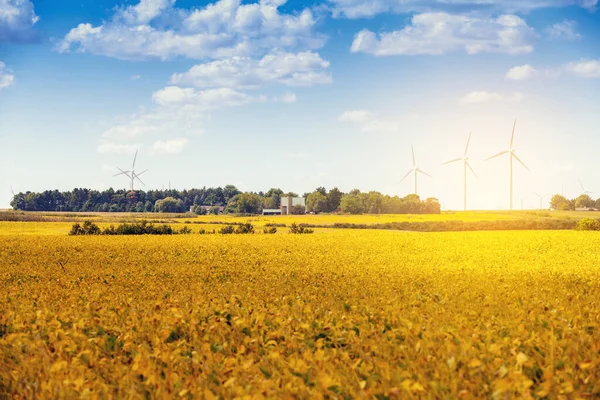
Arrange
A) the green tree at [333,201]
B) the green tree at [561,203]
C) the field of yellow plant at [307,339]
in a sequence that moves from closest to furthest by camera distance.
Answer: the field of yellow plant at [307,339] < the green tree at [561,203] < the green tree at [333,201]

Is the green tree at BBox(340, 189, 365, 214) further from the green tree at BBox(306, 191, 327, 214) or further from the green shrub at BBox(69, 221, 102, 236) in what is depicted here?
the green shrub at BBox(69, 221, 102, 236)

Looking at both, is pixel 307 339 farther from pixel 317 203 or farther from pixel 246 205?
pixel 317 203

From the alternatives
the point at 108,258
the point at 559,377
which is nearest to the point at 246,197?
the point at 108,258

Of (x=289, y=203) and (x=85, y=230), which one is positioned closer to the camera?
(x=85, y=230)

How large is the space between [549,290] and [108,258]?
20956mm

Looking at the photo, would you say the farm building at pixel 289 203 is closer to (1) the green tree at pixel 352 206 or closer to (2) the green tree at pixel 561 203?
(1) the green tree at pixel 352 206

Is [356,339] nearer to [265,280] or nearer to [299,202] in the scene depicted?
[265,280]

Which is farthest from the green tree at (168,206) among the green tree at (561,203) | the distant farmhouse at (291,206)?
the green tree at (561,203)

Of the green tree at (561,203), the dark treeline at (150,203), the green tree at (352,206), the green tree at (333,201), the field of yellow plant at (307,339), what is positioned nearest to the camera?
the field of yellow plant at (307,339)

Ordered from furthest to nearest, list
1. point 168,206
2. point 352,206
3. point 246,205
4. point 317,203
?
point 317,203 → point 168,206 → point 246,205 → point 352,206

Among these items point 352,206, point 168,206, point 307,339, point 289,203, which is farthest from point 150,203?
point 307,339

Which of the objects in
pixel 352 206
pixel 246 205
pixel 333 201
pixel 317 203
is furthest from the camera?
pixel 333 201

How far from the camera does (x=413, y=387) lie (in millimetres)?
6230

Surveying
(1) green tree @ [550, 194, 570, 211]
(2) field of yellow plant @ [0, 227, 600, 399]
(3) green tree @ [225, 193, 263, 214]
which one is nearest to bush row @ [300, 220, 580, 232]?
(2) field of yellow plant @ [0, 227, 600, 399]
